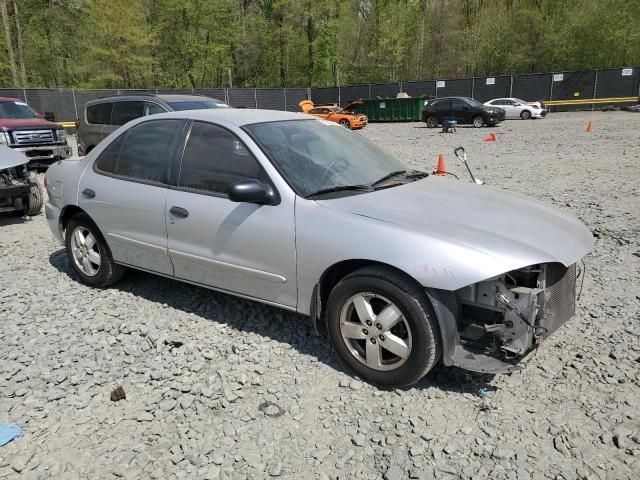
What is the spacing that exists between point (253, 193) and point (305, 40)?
175 feet

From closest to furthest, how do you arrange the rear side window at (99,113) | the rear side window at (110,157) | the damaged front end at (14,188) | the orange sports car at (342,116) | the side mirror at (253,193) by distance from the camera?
the side mirror at (253,193) < the rear side window at (110,157) < the damaged front end at (14,188) < the rear side window at (99,113) < the orange sports car at (342,116)

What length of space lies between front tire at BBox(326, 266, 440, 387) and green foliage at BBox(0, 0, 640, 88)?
43014 millimetres

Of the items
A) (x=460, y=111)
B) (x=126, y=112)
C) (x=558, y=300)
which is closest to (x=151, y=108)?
(x=126, y=112)

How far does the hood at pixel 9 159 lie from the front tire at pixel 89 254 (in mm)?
2951

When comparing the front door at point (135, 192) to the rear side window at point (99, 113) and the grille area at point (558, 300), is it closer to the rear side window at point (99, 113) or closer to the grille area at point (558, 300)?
the grille area at point (558, 300)

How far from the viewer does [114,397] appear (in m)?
3.21

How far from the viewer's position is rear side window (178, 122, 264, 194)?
3695 millimetres

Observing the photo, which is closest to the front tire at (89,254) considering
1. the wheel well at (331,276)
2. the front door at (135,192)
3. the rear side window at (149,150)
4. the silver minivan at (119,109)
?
the front door at (135,192)

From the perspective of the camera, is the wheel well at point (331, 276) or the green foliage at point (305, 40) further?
the green foliage at point (305, 40)

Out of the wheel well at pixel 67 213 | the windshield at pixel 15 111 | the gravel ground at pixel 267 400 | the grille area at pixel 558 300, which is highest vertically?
the windshield at pixel 15 111

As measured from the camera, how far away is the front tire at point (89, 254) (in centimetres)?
470

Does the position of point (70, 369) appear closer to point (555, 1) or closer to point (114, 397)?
point (114, 397)

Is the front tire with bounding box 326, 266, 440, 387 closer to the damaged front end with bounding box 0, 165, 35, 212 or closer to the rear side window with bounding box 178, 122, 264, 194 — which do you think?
Answer: the rear side window with bounding box 178, 122, 264, 194

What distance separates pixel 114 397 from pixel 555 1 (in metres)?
58.8
